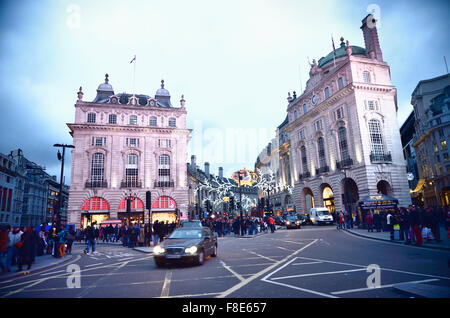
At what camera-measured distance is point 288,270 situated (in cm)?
819

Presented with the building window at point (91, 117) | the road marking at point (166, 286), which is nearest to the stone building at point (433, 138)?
the road marking at point (166, 286)

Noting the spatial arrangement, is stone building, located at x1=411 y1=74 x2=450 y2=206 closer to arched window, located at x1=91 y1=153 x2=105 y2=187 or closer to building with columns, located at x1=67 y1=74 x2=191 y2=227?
building with columns, located at x1=67 y1=74 x2=191 y2=227

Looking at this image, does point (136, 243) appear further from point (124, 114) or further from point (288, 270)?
point (124, 114)

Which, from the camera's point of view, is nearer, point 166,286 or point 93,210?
point 166,286

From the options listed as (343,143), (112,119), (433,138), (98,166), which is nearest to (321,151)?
(343,143)

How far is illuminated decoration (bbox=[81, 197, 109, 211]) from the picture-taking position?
127 feet

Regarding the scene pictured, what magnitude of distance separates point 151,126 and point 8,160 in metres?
40.4

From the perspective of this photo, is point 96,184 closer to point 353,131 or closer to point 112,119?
point 112,119

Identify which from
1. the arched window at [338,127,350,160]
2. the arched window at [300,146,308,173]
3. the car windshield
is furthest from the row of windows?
the car windshield

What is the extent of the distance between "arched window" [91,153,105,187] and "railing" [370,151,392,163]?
3772cm

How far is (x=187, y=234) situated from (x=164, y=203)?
3134 centimetres

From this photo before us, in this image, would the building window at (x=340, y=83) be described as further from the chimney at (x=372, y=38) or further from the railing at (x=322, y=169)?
the railing at (x=322, y=169)

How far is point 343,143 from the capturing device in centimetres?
3747
